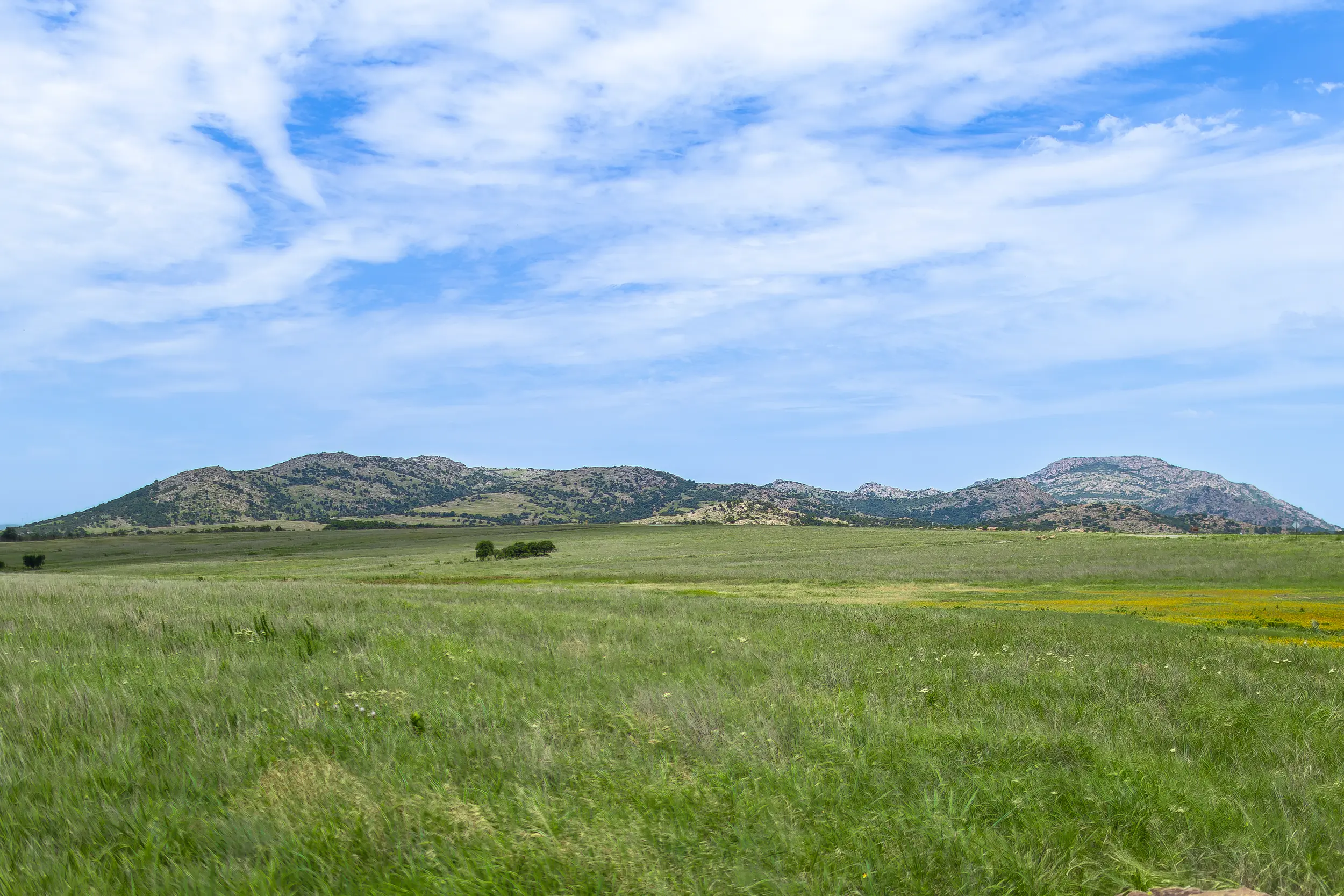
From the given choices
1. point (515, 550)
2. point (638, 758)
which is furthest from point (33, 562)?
point (638, 758)

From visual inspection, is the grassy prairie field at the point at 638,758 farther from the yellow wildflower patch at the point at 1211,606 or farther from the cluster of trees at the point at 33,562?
the cluster of trees at the point at 33,562

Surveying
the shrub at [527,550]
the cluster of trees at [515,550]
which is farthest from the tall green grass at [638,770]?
the shrub at [527,550]

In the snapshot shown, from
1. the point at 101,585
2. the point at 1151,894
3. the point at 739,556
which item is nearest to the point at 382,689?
the point at 1151,894

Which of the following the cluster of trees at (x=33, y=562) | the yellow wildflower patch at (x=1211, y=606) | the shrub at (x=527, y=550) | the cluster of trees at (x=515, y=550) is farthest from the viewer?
the cluster of trees at (x=33, y=562)

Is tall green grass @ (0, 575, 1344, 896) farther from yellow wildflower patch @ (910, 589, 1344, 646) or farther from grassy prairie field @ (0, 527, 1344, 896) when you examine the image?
yellow wildflower patch @ (910, 589, 1344, 646)

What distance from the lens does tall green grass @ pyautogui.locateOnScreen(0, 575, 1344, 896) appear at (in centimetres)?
398

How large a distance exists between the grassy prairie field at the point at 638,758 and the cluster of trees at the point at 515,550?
3545 inches

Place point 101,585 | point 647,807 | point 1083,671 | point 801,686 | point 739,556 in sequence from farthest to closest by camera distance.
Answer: point 739,556 → point 101,585 → point 1083,671 → point 801,686 → point 647,807

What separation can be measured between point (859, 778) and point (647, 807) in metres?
1.55

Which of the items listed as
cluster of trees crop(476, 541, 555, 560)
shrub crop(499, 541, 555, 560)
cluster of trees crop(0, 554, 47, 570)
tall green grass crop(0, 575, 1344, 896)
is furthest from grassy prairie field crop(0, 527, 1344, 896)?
cluster of trees crop(0, 554, 47, 570)

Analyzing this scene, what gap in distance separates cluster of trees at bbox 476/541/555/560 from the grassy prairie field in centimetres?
9005

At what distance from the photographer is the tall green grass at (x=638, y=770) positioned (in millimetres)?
3979

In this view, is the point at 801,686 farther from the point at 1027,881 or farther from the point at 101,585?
the point at 101,585

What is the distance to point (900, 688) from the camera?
8258 millimetres
